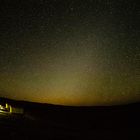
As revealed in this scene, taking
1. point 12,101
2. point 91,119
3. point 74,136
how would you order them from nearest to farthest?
1. point 74,136
2. point 12,101
3. point 91,119

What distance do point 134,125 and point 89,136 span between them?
414 millimetres

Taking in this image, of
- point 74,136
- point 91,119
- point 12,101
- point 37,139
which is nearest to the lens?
point 37,139

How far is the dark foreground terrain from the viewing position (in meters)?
1.57

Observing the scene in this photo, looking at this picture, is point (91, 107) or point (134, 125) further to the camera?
point (91, 107)

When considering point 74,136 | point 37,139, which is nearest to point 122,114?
point 74,136

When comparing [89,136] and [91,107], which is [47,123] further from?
[91,107]

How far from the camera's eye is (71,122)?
6.19ft

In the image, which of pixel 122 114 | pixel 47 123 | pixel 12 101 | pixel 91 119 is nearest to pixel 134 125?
pixel 122 114

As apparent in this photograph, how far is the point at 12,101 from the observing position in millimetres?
1859

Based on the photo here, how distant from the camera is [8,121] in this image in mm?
1571

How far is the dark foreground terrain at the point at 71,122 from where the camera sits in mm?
1572

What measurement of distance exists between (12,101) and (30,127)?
1.12 feet

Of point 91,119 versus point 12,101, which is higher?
point 12,101

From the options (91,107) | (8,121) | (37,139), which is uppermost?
(91,107)
